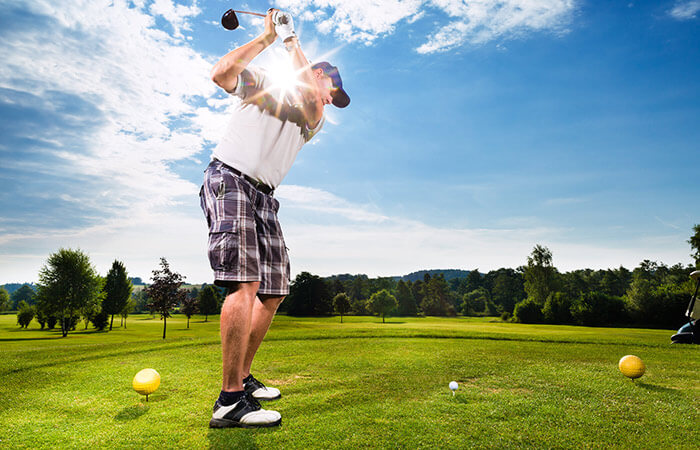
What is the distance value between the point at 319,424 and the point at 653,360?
6.81 metres

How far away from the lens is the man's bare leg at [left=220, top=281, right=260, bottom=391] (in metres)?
2.88

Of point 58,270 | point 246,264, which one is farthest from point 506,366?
point 58,270

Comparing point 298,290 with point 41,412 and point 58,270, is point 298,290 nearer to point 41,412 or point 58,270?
point 58,270

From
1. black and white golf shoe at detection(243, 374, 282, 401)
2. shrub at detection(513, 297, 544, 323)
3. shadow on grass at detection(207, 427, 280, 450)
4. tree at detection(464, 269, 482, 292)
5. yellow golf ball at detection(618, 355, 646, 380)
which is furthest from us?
tree at detection(464, 269, 482, 292)

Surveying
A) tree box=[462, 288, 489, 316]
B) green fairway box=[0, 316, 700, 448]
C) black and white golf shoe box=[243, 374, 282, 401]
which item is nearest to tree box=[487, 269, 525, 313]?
tree box=[462, 288, 489, 316]

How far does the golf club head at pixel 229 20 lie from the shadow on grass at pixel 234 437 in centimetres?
338

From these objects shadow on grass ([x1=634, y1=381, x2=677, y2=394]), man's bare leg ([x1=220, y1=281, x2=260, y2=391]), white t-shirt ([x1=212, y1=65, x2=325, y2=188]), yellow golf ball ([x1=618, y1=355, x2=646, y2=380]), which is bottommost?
shadow on grass ([x1=634, y1=381, x2=677, y2=394])

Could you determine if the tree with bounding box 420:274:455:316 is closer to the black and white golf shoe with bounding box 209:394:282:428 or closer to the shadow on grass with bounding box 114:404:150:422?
the shadow on grass with bounding box 114:404:150:422

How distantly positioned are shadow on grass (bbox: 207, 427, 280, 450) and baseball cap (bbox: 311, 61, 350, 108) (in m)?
3.04

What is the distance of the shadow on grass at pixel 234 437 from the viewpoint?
227 cm

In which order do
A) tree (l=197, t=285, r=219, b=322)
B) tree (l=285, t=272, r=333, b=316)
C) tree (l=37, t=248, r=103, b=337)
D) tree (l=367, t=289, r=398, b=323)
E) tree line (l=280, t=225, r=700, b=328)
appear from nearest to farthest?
tree (l=37, t=248, r=103, b=337), tree line (l=280, t=225, r=700, b=328), tree (l=197, t=285, r=219, b=322), tree (l=367, t=289, r=398, b=323), tree (l=285, t=272, r=333, b=316)

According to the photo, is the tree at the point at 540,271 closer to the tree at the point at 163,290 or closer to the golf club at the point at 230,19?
the tree at the point at 163,290

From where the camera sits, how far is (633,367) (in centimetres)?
451

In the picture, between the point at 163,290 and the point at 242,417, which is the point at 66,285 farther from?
the point at 242,417
